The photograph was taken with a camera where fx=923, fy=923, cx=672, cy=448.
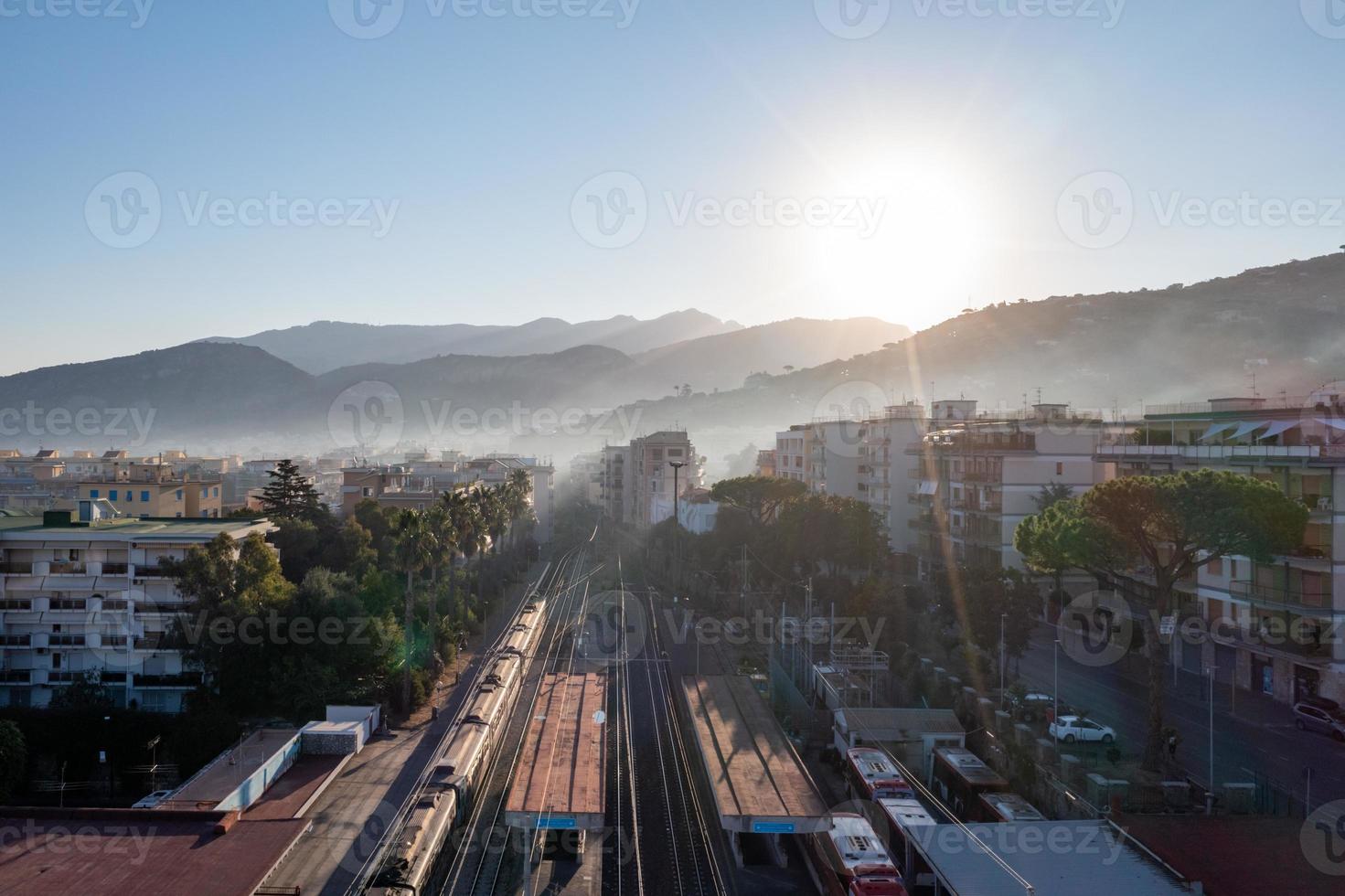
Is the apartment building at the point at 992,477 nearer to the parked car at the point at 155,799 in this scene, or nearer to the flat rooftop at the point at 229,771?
the flat rooftop at the point at 229,771

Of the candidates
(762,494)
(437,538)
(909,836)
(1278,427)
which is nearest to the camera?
(909,836)

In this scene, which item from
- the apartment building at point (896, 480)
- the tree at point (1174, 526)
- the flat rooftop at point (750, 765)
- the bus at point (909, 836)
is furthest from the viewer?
the apartment building at point (896, 480)

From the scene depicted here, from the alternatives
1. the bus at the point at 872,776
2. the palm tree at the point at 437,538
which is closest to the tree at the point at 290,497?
the palm tree at the point at 437,538

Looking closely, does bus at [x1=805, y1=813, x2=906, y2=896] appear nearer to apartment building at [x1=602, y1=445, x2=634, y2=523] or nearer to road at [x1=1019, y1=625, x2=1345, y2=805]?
road at [x1=1019, y1=625, x2=1345, y2=805]

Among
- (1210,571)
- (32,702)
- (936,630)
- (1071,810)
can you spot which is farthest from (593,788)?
(32,702)

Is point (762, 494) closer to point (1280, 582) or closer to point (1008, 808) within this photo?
point (1280, 582)
